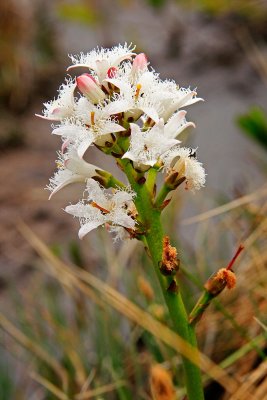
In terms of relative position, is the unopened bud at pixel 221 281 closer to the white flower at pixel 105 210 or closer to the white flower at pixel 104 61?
the white flower at pixel 105 210

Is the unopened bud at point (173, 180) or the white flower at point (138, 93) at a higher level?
the white flower at point (138, 93)

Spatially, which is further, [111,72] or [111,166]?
[111,166]

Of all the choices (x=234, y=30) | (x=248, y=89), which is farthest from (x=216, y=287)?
(x=234, y=30)

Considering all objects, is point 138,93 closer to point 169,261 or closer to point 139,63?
point 139,63

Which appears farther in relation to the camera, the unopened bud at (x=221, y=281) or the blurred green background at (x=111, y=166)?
the blurred green background at (x=111, y=166)

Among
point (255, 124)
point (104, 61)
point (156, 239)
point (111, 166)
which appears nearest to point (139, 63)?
point (104, 61)

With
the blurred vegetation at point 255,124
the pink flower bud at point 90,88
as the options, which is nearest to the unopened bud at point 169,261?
the pink flower bud at point 90,88

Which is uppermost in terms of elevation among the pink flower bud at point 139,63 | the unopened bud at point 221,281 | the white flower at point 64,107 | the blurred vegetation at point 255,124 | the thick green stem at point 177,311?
the blurred vegetation at point 255,124
